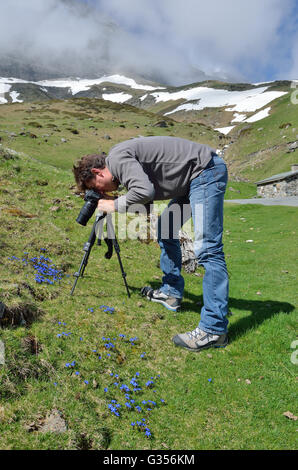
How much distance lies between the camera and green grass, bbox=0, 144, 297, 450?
3965 mm

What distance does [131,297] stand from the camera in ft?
25.6

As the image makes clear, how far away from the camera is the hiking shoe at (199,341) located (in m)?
5.86

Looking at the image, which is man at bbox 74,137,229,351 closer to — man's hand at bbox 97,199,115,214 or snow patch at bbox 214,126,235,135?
man's hand at bbox 97,199,115,214

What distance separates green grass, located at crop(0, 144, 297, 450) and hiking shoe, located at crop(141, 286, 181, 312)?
0.71 feet

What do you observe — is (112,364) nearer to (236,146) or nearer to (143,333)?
(143,333)

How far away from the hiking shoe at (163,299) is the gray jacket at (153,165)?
9.51 feet

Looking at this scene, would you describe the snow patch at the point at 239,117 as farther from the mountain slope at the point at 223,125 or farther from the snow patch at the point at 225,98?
the snow patch at the point at 225,98

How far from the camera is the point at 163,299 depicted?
7.65m

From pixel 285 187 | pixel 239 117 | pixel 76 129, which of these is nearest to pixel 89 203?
pixel 285 187

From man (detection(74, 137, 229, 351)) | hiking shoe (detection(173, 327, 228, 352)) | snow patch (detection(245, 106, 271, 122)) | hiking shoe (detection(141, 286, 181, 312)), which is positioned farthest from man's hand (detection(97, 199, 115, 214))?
snow patch (detection(245, 106, 271, 122))

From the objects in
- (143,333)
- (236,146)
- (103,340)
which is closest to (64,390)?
(103,340)

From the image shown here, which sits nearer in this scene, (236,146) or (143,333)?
(143,333)

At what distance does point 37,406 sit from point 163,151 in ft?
14.4

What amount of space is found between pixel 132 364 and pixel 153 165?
11.8 feet
